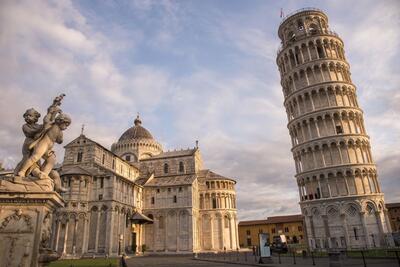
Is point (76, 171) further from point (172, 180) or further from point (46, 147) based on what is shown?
point (46, 147)

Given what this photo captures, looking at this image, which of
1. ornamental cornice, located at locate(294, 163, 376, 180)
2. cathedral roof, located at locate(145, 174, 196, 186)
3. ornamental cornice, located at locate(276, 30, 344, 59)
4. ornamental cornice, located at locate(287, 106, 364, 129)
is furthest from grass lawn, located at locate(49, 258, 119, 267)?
ornamental cornice, located at locate(276, 30, 344, 59)

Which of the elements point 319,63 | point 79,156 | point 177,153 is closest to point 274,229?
point 177,153

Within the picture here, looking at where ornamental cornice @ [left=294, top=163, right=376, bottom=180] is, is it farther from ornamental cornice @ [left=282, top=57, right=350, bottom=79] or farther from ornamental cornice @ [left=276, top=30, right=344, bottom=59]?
ornamental cornice @ [left=276, top=30, right=344, bottom=59]

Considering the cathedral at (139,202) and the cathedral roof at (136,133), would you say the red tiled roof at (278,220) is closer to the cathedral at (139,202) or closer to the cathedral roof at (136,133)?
the cathedral at (139,202)

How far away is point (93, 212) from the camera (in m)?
42.2

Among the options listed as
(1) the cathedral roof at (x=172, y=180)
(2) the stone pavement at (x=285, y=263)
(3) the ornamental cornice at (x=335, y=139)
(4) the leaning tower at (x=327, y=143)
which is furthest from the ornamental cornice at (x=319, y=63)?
(2) the stone pavement at (x=285, y=263)

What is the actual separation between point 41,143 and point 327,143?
3762 centimetres

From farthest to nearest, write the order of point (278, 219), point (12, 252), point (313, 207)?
point (278, 219) → point (313, 207) → point (12, 252)

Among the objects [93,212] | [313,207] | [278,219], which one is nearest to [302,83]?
[313,207]

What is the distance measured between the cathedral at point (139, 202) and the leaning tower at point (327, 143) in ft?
68.7

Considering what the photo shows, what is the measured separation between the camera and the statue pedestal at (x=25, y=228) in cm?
550

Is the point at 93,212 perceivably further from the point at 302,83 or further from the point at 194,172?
the point at 302,83

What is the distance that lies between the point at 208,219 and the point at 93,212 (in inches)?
921

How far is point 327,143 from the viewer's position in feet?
125
